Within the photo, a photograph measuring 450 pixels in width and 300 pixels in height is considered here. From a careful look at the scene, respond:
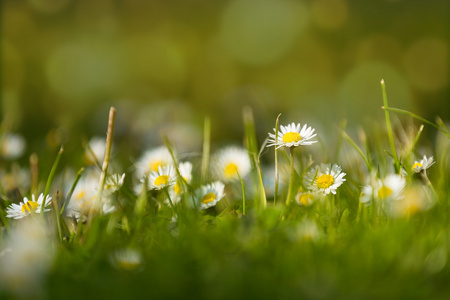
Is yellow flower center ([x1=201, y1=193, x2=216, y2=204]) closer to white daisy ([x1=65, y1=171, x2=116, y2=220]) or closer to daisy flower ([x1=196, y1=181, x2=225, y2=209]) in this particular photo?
daisy flower ([x1=196, y1=181, x2=225, y2=209])

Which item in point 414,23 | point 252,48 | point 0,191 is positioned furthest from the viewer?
point 252,48

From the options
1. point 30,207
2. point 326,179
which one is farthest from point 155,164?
point 326,179

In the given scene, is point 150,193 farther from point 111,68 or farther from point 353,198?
point 111,68

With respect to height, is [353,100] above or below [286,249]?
above

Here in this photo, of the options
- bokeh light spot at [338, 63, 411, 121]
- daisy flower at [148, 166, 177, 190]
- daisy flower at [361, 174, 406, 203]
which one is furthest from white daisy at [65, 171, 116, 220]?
bokeh light spot at [338, 63, 411, 121]

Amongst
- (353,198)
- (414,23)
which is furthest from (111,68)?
(353,198)

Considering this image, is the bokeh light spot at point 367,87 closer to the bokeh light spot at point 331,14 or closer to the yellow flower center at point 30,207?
the bokeh light spot at point 331,14

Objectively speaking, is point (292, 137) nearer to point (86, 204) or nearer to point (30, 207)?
point (86, 204)
